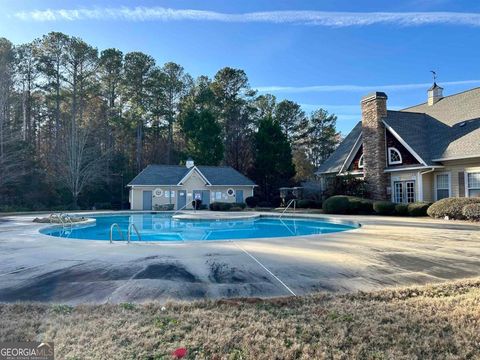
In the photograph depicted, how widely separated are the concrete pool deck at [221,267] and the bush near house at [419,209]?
875cm

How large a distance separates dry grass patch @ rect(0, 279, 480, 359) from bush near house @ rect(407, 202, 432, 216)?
15207 mm

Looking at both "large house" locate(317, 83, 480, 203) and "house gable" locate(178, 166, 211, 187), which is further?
"house gable" locate(178, 166, 211, 187)

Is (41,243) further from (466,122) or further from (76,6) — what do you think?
(466,122)

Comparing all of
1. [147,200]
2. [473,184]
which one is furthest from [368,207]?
[147,200]

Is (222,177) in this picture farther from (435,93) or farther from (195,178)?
(435,93)

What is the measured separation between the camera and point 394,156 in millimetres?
22719

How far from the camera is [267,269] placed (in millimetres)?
6738

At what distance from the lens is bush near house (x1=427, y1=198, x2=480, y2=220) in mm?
16353

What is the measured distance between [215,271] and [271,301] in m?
2.04

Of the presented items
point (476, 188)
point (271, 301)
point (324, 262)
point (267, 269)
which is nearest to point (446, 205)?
point (476, 188)

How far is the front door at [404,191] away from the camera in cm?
2175

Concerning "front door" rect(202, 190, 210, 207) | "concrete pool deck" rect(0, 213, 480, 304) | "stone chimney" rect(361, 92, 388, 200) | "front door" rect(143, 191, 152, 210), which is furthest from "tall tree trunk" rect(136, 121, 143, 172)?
"concrete pool deck" rect(0, 213, 480, 304)

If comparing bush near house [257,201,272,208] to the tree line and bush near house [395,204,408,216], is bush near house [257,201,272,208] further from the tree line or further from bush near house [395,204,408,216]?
bush near house [395,204,408,216]

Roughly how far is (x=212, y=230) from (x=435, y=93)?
20.2 metres
